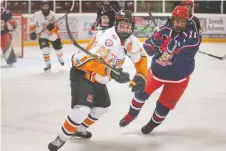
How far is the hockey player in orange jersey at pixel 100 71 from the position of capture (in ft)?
9.79

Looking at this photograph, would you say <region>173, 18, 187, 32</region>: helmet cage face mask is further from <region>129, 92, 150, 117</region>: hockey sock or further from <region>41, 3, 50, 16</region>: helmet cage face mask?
<region>41, 3, 50, 16</region>: helmet cage face mask

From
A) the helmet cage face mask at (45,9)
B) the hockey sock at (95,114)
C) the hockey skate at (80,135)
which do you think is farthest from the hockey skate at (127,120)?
the helmet cage face mask at (45,9)

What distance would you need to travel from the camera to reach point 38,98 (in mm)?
5148

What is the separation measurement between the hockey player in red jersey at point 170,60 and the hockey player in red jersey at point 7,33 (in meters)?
4.34

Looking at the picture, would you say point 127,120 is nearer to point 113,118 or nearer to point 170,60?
point 113,118

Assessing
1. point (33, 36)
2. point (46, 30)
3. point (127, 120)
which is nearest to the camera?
point (127, 120)

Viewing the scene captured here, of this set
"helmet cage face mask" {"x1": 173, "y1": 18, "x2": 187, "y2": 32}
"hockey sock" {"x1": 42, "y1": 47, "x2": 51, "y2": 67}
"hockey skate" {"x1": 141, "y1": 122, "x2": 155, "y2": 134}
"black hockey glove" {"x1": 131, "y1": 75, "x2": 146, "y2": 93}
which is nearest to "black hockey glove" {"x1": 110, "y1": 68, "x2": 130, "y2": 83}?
"black hockey glove" {"x1": 131, "y1": 75, "x2": 146, "y2": 93}

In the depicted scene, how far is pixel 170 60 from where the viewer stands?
11.8 feet

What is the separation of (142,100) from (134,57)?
2.03 ft

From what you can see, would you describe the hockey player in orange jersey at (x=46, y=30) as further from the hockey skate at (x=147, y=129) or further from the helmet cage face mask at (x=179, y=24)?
the helmet cage face mask at (x=179, y=24)

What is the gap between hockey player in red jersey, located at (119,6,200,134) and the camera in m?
3.51

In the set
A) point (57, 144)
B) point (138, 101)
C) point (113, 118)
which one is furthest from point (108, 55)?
point (113, 118)

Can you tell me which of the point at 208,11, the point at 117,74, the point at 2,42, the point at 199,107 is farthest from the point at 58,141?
the point at 208,11

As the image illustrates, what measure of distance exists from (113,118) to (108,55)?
4.42 ft
